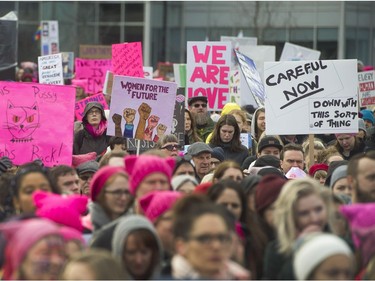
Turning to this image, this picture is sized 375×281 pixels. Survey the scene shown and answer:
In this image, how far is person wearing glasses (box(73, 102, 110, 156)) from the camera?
1478 cm

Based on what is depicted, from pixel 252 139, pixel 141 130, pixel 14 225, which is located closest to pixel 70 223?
pixel 14 225

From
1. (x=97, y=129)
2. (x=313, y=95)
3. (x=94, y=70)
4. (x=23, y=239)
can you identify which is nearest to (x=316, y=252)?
(x=23, y=239)

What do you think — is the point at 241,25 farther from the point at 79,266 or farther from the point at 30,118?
the point at 79,266

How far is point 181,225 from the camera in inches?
263

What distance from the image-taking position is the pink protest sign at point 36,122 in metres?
13.1

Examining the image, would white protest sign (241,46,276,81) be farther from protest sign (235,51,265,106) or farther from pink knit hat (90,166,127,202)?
pink knit hat (90,166,127,202)

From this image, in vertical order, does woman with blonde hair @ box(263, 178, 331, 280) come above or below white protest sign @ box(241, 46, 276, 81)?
below

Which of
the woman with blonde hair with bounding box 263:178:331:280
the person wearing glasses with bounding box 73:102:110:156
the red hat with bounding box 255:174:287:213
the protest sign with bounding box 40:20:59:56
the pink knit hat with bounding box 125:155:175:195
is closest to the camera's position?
the woman with blonde hair with bounding box 263:178:331:280

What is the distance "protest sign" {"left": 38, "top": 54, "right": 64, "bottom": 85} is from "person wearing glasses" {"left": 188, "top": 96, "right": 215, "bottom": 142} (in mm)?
4604

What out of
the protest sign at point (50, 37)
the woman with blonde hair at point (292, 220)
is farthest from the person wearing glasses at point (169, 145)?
the protest sign at point (50, 37)

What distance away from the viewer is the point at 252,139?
1595 centimetres

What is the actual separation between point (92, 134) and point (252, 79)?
349 centimetres

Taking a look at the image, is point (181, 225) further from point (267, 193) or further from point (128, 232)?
point (267, 193)

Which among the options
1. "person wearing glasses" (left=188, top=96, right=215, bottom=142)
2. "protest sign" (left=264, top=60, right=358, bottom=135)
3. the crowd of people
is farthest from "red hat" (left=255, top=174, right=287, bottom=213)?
"person wearing glasses" (left=188, top=96, right=215, bottom=142)
